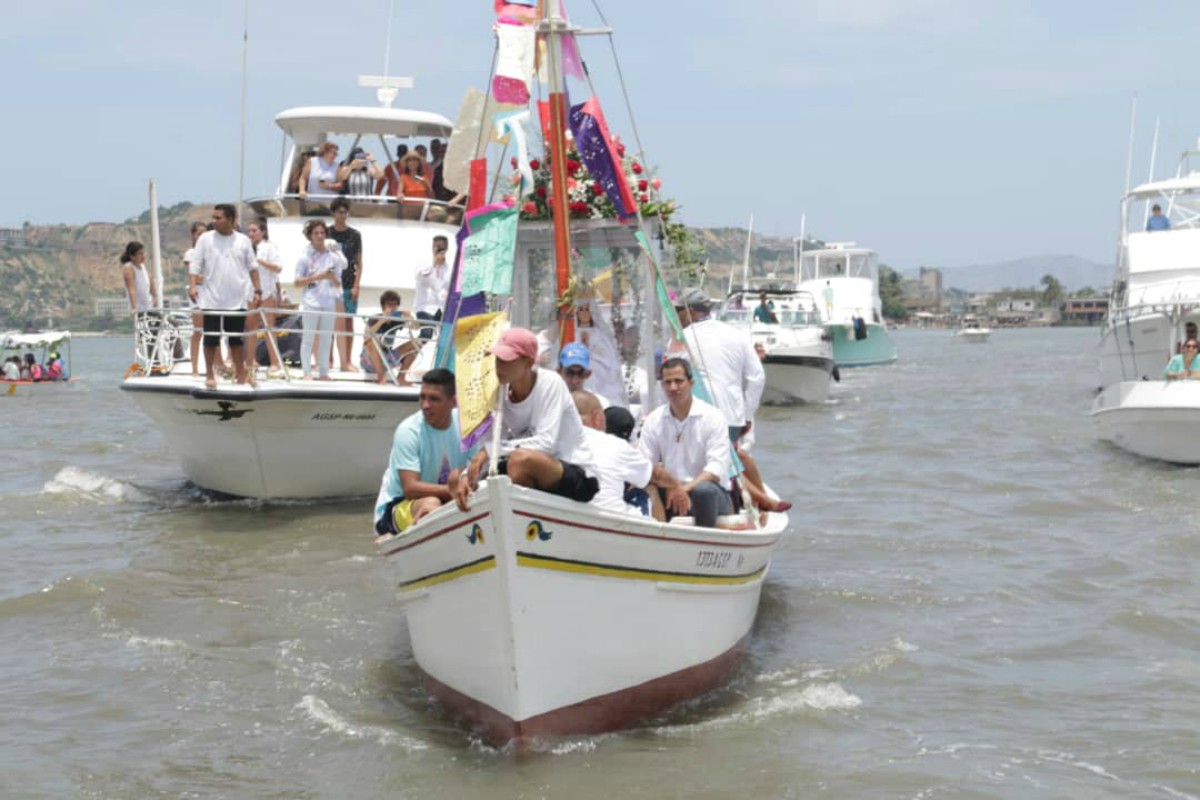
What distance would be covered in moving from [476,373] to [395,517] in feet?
4.69

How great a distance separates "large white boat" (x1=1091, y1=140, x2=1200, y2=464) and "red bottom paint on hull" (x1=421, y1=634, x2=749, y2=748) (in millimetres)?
11426

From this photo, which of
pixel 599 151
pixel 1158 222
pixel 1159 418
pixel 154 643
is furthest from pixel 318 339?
pixel 1158 222

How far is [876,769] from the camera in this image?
7.62 meters

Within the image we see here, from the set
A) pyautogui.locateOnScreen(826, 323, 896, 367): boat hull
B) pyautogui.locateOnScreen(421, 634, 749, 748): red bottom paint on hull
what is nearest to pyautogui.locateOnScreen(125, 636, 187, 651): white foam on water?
pyautogui.locateOnScreen(421, 634, 749, 748): red bottom paint on hull

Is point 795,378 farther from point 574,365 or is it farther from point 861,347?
point 574,365

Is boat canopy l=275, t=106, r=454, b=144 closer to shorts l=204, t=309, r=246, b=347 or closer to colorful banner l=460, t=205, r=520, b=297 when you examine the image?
shorts l=204, t=309, r=246, b=347

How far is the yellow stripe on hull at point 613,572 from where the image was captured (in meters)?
7.12

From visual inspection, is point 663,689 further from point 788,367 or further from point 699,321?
point 788,367

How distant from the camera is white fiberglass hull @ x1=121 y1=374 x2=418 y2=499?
A: 1404 centimetres

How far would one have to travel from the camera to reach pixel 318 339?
14.8m

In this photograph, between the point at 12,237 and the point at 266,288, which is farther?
the point at 12,237

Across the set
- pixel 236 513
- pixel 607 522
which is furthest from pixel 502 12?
pixel 236 513

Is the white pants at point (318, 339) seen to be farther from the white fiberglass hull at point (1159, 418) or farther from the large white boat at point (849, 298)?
the large white boat at point (849, 298)

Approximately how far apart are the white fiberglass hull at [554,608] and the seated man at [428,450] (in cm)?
30
